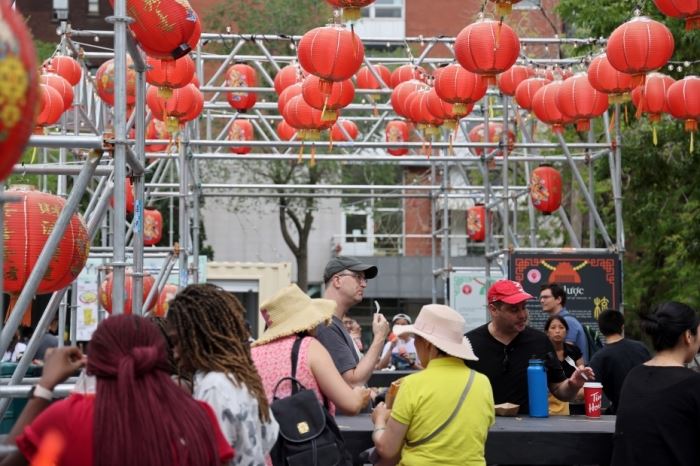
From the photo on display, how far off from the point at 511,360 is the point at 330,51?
5.15 metres

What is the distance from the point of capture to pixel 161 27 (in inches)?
303

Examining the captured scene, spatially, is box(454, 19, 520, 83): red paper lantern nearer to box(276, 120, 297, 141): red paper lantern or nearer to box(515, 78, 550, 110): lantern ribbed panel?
box(515, 78, 550, 110): lantern ribbed panel

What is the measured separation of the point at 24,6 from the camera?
151 ft

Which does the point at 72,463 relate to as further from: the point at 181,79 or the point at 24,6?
the point at 24,6

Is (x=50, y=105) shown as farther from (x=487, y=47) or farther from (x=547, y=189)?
(x=547, y=189)

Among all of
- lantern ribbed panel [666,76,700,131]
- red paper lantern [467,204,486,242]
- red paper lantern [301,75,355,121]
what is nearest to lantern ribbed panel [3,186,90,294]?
red paper lantern [301,75,355,121]

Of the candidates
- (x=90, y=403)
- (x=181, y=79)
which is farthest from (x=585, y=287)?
(x=90, y=403)

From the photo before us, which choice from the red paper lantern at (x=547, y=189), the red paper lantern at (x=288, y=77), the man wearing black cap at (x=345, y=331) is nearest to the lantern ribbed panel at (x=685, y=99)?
the red paper lantern at (x=288, y=77)

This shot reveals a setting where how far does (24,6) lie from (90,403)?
146 feet

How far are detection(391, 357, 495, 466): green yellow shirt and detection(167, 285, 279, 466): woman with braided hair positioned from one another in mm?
1115

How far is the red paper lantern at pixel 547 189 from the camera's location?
1902cm

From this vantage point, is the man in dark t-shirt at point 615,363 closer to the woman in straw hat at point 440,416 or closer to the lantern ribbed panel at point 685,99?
the woman in straw hat at point 440,416

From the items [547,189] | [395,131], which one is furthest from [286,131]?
A: [547,189]

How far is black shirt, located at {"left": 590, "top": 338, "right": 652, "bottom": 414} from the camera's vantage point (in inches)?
366
